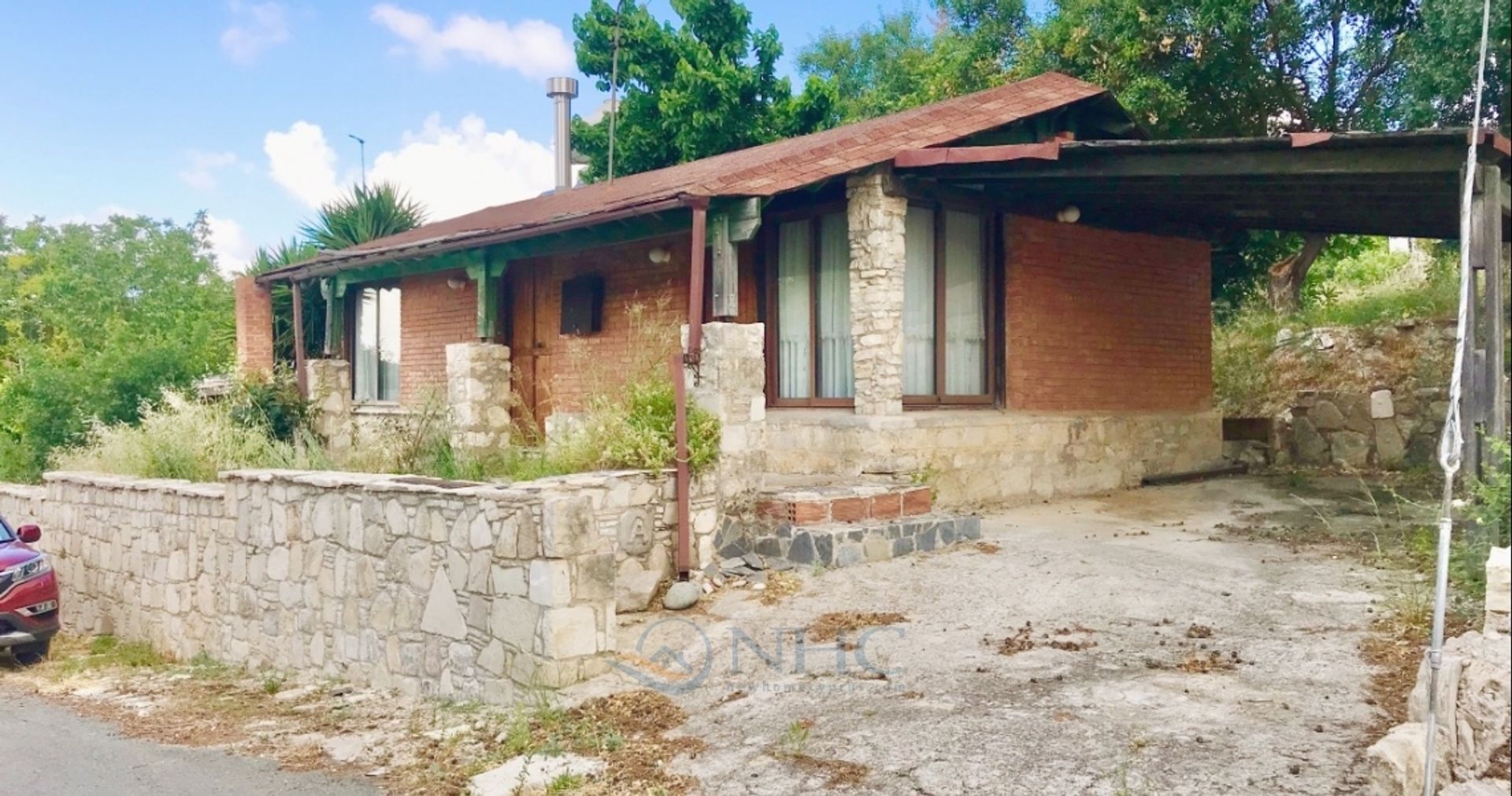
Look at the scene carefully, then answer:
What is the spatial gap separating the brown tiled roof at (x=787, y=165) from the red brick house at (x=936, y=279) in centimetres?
5

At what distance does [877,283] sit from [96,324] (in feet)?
87.2

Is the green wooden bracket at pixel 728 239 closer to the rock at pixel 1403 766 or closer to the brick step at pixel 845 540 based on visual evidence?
the brick step at pixel 845 540

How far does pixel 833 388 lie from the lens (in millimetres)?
11336

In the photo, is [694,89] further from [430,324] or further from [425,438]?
[425,438]

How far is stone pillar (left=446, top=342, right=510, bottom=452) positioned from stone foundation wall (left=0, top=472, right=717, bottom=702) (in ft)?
8.55

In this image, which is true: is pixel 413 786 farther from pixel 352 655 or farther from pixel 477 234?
pixel 477 234

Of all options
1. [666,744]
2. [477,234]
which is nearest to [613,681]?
[666,744]

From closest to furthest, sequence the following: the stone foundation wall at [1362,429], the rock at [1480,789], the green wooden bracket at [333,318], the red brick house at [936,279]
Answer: the rock at [1480,789] → the red brick house at [936,279] → the stone foundation wall at [1362,429] → the green wooden bracket at [333,318]

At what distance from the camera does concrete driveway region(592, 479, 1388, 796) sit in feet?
15.7

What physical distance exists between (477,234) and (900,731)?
8699mm

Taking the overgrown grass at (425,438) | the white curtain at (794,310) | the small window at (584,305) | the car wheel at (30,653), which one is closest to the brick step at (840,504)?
the overgrown grass at (425,438)

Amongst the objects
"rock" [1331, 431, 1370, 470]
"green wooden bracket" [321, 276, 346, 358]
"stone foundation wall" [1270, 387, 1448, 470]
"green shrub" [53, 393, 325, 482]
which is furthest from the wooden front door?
"rock" [1331, 431, 1370, 470]

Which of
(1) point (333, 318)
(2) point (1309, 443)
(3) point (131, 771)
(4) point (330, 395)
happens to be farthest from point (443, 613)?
(2) point (1309, 443)

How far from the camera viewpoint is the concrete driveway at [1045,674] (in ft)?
15.7
